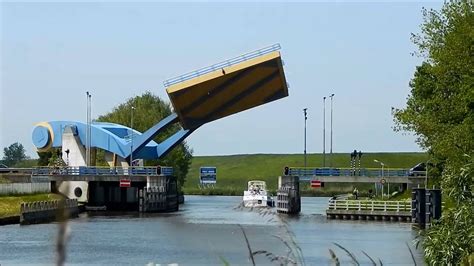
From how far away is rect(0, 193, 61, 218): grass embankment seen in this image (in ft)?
128

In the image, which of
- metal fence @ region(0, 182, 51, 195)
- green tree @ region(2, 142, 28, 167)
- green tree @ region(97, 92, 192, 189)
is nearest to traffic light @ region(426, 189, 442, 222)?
metal fence @ region(0, 182, 51, 195)

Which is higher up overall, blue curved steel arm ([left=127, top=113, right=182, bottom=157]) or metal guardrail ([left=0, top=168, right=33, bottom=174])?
blue curved steel arm ([left=127, top=113, right=182, bottom=157])

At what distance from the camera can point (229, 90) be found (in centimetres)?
4722

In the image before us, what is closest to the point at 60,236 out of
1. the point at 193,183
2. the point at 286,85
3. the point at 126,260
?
the point at 126,260

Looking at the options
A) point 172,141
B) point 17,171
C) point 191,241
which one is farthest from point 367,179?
point 191,241

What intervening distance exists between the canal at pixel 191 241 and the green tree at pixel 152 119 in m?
25.2

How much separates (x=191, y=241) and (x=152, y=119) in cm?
4276

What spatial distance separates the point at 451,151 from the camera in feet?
88.7

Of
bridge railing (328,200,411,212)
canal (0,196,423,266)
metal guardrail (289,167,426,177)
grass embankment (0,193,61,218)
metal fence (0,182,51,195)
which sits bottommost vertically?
canal (0,196,423,266)

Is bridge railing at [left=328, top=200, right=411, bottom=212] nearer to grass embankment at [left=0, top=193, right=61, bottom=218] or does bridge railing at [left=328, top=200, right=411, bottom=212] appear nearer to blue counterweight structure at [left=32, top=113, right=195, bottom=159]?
blue counterweight structure at [left=32, top=113, right=195, bottom=159]

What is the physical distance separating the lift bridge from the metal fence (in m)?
0.78

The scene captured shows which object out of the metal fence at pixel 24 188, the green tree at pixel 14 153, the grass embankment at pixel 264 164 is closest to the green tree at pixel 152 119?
the metal fence at pixel 24 188

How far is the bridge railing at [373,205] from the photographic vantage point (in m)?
47.5

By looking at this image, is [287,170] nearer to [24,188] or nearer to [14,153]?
[24,188]
